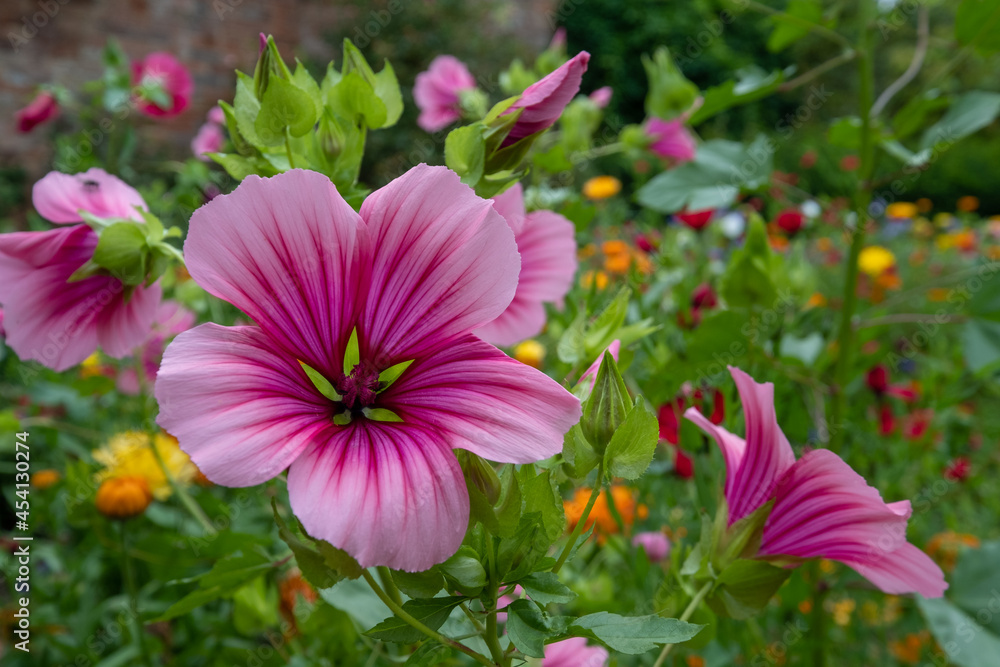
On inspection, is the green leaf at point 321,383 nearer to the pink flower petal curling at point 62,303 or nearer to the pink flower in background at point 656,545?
the pink flower petal curling at point 62,303

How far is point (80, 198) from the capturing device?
448 millimetres

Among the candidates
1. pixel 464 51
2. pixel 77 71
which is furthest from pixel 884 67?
pixel 77 71

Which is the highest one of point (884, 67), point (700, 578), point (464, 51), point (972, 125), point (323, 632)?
point (972, 125)

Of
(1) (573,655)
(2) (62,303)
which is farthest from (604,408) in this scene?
(2) (62,303)

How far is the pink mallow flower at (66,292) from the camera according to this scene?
42 centimetres

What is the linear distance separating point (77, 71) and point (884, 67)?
9640 mm

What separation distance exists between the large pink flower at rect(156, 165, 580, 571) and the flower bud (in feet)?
0.18

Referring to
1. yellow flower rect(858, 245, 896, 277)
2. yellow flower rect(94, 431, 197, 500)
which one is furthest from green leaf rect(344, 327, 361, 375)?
yellow flower rect(858, 245, 896, 277)

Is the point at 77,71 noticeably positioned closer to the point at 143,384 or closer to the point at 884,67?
the point at 143,384

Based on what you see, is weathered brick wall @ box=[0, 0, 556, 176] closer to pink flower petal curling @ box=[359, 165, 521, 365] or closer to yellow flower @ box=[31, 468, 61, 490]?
yellow flower @ box=[31, 468, 61, 490]

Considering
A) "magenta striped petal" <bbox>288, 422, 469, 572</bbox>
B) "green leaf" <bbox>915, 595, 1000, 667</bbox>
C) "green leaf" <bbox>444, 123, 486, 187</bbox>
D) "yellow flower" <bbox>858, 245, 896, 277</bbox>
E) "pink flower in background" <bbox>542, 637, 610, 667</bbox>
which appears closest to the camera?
"magenta striped petal" <bbox>288, 422, 469, 572</bbox>

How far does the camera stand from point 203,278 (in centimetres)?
28

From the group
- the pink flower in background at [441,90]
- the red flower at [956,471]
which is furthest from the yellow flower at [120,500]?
the red flower at [956,471]

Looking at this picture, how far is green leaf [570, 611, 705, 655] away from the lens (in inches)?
11.6
